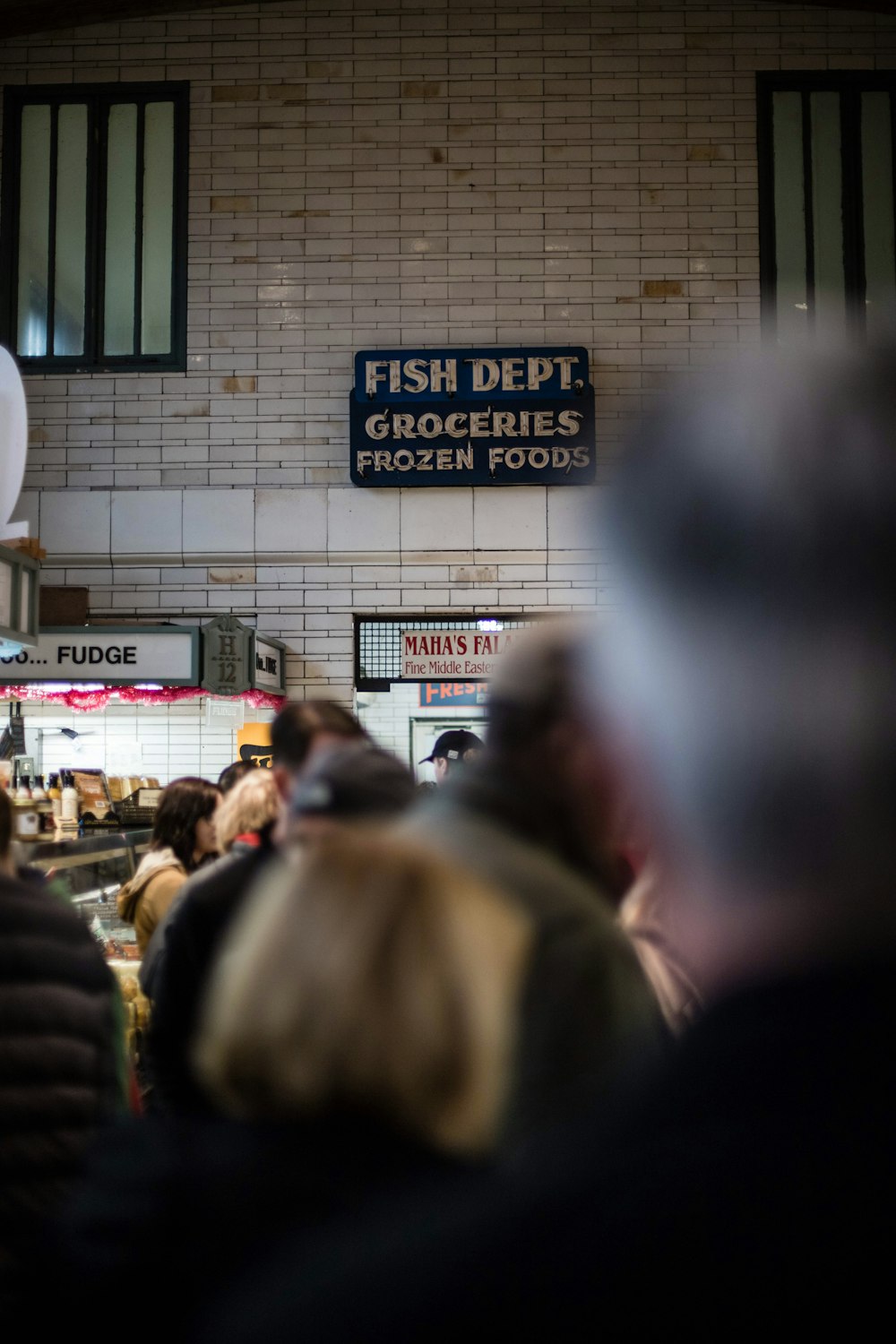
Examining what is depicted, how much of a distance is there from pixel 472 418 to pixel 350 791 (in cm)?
816

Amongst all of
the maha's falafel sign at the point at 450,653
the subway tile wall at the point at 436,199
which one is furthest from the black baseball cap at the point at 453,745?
the subway tile wall at the point at 436,199

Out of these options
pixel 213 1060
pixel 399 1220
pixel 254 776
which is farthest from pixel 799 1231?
pixel 254 776

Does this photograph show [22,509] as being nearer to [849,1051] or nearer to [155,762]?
[155,762]

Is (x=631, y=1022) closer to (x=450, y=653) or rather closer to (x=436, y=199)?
(x=450, y=653)

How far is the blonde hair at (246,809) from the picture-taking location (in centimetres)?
330

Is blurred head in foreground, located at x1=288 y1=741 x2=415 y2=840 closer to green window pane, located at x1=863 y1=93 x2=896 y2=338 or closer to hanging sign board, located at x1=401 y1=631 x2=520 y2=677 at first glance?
hanging sign board, located at x1=401 y1=631 x2=520 y2=677

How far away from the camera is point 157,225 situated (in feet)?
30.3

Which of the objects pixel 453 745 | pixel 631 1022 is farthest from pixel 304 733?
pixel 453 745

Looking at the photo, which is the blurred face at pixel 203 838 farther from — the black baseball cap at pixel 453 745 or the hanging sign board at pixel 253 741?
the hanging sign board at pixel 253 741

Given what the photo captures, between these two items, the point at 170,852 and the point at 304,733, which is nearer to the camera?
the point at 304,733

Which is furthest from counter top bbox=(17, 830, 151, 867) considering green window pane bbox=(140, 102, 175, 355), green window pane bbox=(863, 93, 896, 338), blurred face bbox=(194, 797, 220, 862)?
green window pane bbox=(863, 93, 896, 338)

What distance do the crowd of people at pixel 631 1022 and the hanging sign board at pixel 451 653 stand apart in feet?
26.6

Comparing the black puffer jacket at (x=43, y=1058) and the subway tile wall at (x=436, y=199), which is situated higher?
the subway tile wall at (x=436, y=199)

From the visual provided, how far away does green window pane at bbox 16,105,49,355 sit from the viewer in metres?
9.24
